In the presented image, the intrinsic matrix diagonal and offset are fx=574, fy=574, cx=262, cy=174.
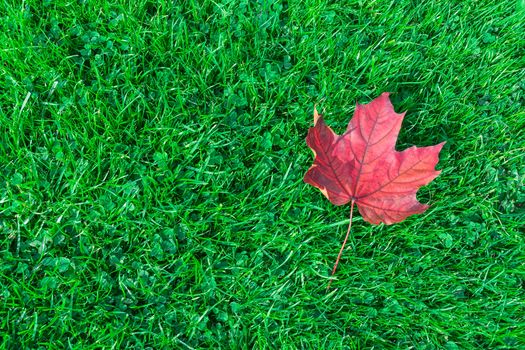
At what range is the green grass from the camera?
2238mm

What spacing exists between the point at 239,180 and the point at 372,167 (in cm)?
57

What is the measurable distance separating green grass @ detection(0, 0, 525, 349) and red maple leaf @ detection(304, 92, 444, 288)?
5.9 inches

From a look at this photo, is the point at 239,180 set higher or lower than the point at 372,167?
lower

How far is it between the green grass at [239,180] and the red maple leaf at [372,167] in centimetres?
15

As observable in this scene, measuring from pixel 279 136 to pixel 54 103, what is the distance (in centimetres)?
99

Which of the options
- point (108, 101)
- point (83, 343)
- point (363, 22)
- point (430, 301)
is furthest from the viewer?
point (363, 22)

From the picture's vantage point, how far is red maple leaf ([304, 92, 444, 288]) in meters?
2.28

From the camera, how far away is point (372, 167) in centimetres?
229

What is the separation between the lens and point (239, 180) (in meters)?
2.46

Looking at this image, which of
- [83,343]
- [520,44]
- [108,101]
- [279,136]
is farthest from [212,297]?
[520,44]

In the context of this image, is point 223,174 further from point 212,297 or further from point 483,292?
point 483,292

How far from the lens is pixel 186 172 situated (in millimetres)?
2449

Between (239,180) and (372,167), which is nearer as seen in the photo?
(372,167)

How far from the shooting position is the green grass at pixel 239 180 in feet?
7.34
